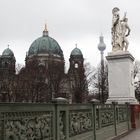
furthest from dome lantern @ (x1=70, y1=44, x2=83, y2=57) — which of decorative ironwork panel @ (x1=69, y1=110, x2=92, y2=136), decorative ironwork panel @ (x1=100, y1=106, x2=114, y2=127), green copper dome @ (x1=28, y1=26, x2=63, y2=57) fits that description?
decorative ironwork panel @ (x1=69, y1=110, x2=92, y2=136)

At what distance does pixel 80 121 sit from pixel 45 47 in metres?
76.9

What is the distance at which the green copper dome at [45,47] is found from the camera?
84938mm

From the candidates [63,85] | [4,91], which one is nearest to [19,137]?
[4,91]

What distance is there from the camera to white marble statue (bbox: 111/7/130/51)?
70.6 ft

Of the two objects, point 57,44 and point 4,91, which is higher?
point 57,44

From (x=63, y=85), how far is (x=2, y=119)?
53.7 metres

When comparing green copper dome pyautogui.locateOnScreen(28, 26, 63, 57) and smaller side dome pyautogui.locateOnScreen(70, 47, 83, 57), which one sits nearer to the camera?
green copper dome pyautogui.locateOnScreen(28, 26, 63, 57)

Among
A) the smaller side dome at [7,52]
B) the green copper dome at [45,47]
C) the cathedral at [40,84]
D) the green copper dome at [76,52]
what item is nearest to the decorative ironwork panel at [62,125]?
the cathedral at [40,84]

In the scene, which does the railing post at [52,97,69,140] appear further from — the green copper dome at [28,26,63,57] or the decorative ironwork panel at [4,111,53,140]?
the green copper dome at [28,26,63,57]

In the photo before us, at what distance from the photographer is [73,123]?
960 cm

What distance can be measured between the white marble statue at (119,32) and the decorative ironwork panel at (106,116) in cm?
752

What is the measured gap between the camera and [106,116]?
44.9ft

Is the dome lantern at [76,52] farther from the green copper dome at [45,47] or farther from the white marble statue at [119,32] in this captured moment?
the white marble statue at [119,32]

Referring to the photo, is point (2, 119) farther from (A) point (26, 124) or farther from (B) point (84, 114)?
(B) point (84, 114)
